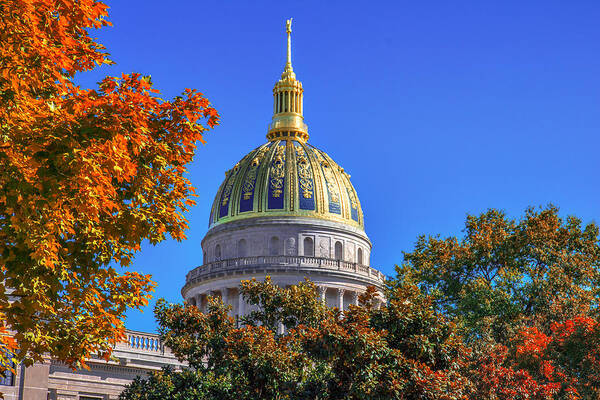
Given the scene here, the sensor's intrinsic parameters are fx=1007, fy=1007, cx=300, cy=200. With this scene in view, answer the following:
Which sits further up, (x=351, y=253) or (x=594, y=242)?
(x=351, y=253)

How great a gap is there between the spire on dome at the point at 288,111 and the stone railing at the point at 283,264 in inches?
806

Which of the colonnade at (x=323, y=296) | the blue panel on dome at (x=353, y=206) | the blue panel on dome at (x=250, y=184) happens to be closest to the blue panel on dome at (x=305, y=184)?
the blue panel on dome at (x=250, y=184)

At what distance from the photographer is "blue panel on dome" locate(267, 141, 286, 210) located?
110125 millimetres

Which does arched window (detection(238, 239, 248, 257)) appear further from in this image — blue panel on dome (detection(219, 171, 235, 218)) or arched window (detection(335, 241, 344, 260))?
arched window (detection(335, 241, 344, 260))

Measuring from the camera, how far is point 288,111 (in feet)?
400

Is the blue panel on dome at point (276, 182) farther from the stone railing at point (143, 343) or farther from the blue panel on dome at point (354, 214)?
the stone railing at point (143, 343)

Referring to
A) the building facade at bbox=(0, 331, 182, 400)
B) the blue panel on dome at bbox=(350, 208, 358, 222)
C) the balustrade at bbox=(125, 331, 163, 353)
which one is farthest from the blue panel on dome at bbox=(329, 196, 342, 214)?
the balustrade at bbox=(125, 331, 163, 353)

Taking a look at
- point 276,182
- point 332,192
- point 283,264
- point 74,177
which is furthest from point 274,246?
point 74,177

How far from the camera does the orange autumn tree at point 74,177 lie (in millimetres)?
16984

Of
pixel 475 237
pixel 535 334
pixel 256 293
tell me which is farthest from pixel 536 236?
pixel 256 293

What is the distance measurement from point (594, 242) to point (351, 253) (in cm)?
6186

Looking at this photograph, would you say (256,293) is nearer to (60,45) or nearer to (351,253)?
(60,45)

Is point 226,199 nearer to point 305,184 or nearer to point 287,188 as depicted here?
point 287,188

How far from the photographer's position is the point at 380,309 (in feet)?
97.9
